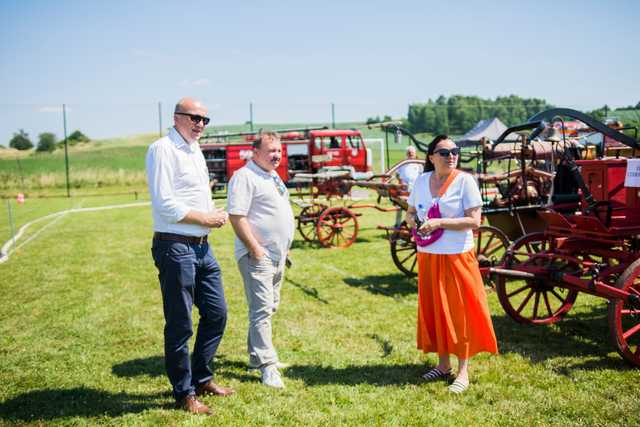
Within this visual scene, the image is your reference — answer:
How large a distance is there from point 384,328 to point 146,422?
269 centimetres

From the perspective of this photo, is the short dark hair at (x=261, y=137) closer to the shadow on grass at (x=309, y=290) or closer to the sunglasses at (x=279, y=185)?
the sunglasses at (x=279, y=185)

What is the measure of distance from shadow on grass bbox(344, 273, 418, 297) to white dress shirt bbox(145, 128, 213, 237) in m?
3.90

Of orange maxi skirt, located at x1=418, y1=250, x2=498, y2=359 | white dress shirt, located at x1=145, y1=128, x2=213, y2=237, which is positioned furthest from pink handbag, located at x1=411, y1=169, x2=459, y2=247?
white dress shirt, located at x1=145, y1=128, x2=213, y2=237

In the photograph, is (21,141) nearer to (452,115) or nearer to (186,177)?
(452,115)

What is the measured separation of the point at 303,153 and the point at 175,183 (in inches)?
746

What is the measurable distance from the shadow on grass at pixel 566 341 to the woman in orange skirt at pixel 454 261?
1.00 m

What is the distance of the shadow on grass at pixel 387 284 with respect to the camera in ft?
22.7

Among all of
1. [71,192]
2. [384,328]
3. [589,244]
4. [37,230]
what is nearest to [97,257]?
[37,230]

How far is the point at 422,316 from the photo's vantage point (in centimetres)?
401

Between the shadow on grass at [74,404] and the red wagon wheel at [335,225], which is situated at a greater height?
the red wagon wheel at [335,225]

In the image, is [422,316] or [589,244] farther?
[589,244]

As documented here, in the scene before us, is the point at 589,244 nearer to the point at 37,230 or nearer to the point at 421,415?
the point at 421,415

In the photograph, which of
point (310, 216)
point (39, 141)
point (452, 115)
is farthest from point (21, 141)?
point (310, 216)

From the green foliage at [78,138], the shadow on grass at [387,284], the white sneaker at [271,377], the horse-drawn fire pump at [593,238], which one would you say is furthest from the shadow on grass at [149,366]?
the green foliage at [78,138]
